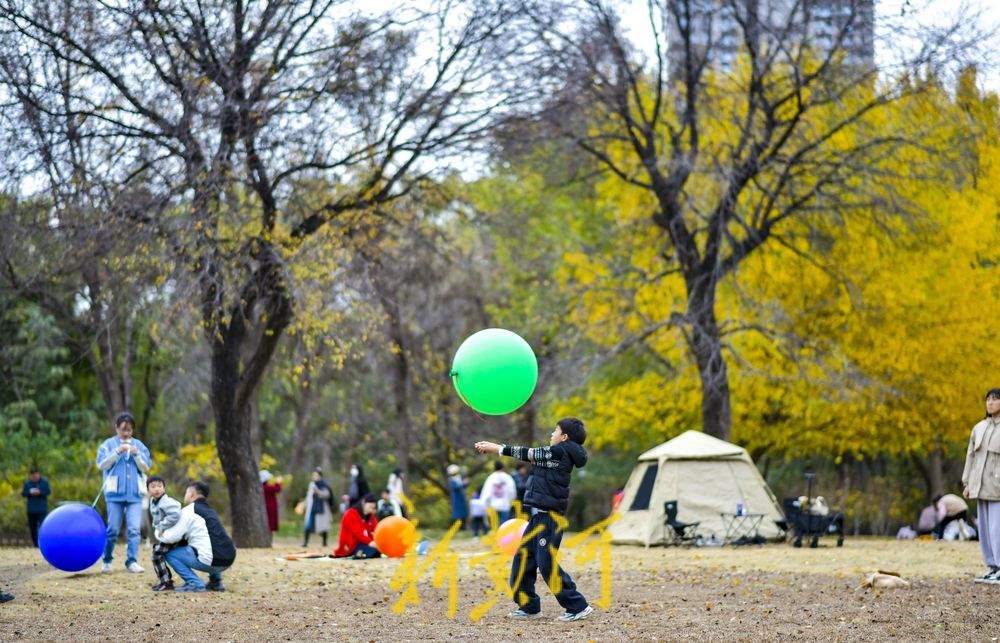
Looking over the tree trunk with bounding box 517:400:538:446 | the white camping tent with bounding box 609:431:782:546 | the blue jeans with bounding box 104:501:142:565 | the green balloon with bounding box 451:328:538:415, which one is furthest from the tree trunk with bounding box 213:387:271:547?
the tree trunk with bounding box 517:400:538:446

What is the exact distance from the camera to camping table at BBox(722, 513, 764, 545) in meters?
19.9

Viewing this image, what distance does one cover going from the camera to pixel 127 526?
1372cm

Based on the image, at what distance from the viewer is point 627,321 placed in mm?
26234

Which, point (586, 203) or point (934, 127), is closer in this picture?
point (934, 127)

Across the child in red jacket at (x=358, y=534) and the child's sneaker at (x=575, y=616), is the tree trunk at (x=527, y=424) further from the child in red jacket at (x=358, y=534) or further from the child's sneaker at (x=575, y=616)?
the child's sneaker at (x=575, y=616)

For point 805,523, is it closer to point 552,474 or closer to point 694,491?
point 694,491

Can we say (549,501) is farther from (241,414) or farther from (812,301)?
(812,301)

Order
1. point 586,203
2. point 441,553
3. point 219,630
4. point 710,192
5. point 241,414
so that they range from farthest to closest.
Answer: point 586,203
point 710,192
point 241,414
point 441,553
point 219,630

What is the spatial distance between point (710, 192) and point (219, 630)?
17.7 m

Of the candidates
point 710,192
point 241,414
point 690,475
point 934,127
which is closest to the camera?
point 241,414

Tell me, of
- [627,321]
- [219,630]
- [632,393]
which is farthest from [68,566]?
[632,393]

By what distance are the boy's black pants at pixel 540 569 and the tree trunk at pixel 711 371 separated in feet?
42.4

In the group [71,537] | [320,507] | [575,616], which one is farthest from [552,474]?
[320,507]

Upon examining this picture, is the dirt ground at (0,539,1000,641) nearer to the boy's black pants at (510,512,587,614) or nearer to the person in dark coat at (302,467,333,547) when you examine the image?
the boy's black pants at (510,512,587,614)
